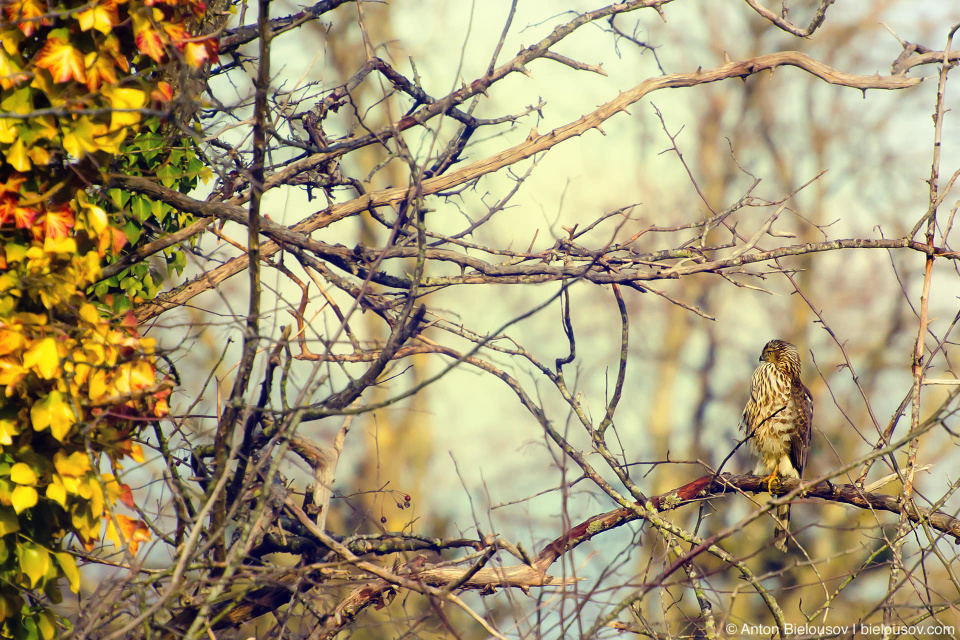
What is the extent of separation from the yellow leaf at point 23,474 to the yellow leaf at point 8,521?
0.32 ft

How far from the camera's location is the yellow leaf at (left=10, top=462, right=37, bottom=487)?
2.25m

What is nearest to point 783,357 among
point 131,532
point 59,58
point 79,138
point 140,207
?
point 140,207

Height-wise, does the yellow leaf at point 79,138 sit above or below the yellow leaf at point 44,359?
above

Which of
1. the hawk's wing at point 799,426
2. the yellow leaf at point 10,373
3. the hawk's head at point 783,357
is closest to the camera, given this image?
the yellow leaf at point 10,373

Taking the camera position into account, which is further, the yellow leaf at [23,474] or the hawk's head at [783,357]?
the hawk's head at [783,357]

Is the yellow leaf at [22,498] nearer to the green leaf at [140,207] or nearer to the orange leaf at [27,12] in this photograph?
the green leaf at [140,207]

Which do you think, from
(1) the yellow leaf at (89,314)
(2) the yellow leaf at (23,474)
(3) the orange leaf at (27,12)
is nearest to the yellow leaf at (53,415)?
(2) the yellow leaf at (23,474)

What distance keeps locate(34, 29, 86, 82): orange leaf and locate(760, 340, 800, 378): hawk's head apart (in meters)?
4.43

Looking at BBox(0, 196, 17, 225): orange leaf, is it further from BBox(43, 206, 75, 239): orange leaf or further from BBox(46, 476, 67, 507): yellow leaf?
BBox(46, 476, 67, 507): yellow leaf

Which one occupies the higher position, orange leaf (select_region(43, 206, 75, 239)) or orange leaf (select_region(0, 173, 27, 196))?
orange leaf (select_region(0, 173, 27, 196))

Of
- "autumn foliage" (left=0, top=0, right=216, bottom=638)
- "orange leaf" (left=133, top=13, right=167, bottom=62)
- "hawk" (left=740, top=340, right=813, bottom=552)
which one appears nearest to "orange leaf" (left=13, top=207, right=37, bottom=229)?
"autumn foliage" (left=0, top=0, right=216, bottom=638)

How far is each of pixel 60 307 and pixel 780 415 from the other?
4.19m

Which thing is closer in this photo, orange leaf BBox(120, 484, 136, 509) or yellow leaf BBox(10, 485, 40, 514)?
yellow leaf BBox(10, 485, 40, 514)

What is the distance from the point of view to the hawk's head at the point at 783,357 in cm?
525
